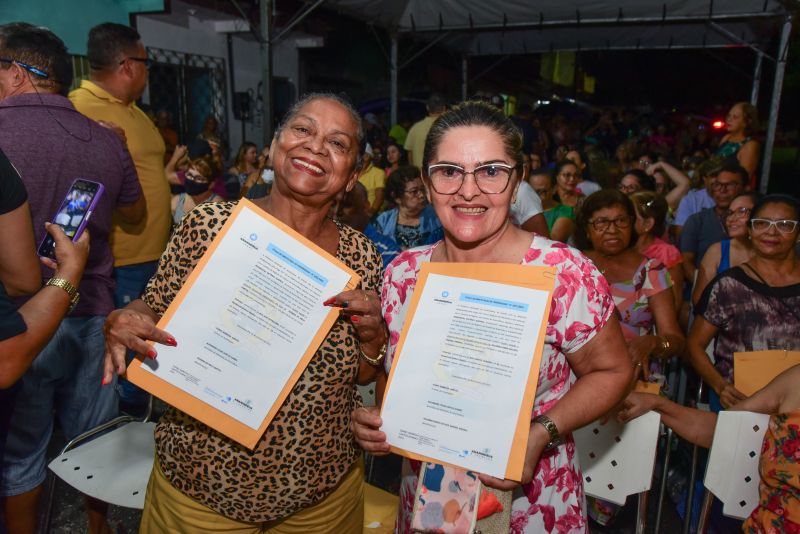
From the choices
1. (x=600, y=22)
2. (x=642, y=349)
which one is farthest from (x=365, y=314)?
(x=600, y=22)

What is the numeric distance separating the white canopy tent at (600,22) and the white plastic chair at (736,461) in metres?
5.96

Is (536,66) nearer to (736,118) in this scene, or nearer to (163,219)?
(736,118)

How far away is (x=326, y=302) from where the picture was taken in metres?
1.55

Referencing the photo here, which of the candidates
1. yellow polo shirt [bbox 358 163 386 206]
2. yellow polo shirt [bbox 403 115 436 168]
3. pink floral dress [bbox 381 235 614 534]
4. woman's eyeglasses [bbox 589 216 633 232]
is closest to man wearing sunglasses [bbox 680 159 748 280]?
woman's eyeglasses [bbox 589 216 633 232]

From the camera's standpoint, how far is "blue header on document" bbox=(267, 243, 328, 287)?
1537 mm

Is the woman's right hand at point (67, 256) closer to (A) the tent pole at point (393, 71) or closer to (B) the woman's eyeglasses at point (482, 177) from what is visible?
(B) the woman's eyeglasses at point (482, 177)

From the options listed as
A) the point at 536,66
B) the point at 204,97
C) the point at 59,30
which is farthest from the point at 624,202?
the point at 536,66

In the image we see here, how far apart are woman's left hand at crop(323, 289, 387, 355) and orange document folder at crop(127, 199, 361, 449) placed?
0.03 m

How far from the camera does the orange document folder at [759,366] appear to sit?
2.59 meters

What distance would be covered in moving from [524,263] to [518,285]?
157 millimetres

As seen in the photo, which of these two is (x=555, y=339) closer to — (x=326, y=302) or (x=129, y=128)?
(x=326, y=302)

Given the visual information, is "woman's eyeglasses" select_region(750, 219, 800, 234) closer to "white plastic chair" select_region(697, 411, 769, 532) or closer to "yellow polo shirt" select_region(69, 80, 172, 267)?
"white plastic chair" select_region(697, 411, 769, 532)

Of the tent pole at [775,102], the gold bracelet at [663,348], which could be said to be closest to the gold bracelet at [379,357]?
the gold bracelet at [663,348]

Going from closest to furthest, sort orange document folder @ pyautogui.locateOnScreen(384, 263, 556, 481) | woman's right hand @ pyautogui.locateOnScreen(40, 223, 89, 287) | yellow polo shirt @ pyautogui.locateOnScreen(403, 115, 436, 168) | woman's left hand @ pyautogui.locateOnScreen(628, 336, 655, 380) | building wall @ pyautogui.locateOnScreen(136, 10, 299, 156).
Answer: orange document folder @ pyautogui.locateOnScreen(384, 263, 556, 481)
woman's right hand @ pyautogui.locateOnScreen(40, 223, 89, 287)
woman's left hand @ pyautogui.locateOnScreen(628, 336, 655, 380)
yellow polo shirt @ pyautogui.locateOnScreen(403, 115, 436, 168)
building wall @ pyautogui.locateOnScreen(136, 10, 299, 156)
